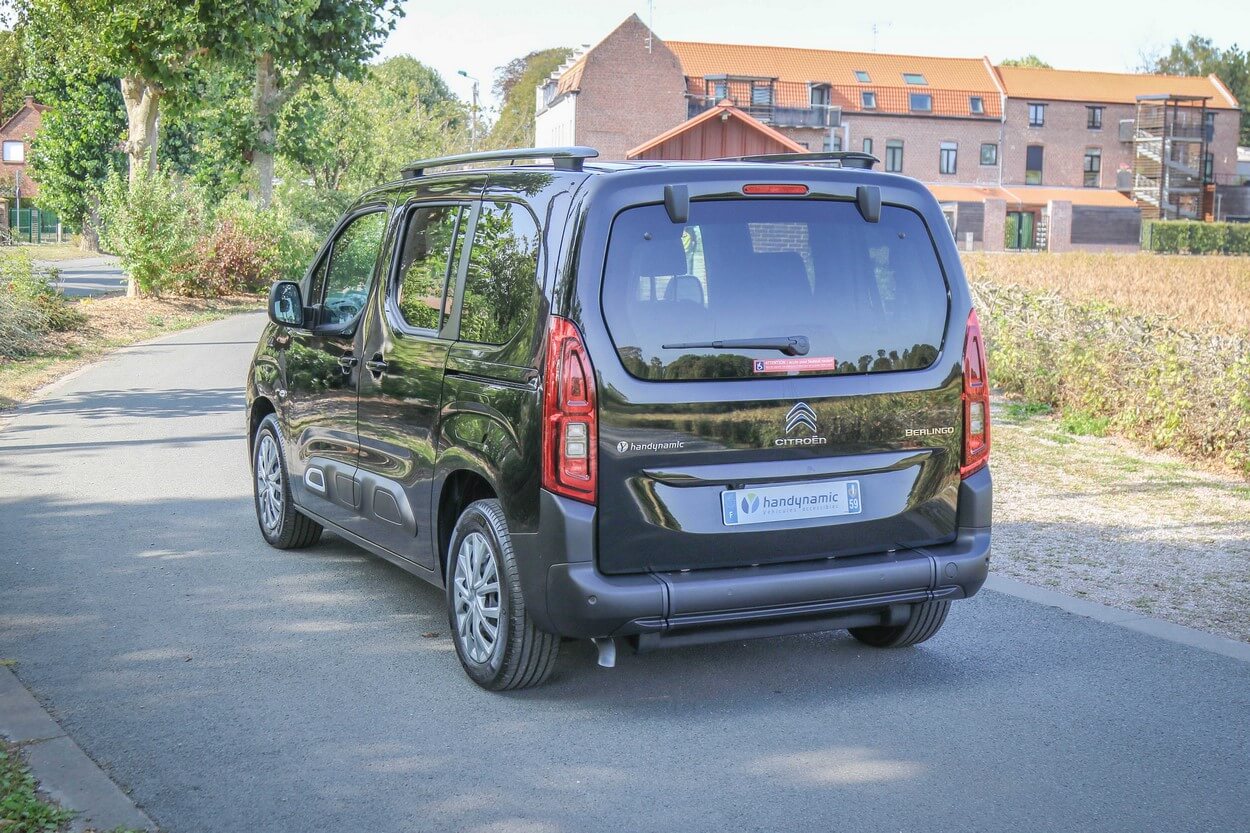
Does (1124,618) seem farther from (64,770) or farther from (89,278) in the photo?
(89,278)

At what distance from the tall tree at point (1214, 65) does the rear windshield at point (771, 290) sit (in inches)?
4828

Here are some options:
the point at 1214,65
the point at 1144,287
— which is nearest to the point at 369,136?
the point at 1144,287

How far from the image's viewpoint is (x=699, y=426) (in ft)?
16.2

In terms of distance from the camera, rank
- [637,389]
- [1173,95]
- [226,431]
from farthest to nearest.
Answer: [1173,95] → [226,431] → [637,389]

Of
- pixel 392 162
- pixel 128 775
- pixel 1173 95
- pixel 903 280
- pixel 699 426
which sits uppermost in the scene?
pixel 1173 95

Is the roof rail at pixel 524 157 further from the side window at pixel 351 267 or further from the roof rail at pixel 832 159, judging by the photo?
the roof rail at pixel 832 159

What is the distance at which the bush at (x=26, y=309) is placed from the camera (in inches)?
709

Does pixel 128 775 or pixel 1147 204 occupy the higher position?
pixel 1147 204

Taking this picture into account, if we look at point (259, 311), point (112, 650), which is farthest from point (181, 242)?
point (112, 650)

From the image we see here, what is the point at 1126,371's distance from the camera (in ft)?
40.3

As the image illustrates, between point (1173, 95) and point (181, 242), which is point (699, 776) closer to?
point (181, 242)

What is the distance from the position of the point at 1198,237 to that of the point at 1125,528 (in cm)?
7836

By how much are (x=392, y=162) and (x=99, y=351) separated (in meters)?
46.5

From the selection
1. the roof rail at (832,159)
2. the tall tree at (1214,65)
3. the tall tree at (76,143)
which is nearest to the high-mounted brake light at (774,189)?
the roof rail at (832,159)
